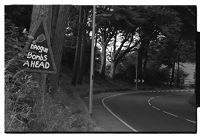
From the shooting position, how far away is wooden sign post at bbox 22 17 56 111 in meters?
5.02

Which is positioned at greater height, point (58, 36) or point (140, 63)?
point (58, 36)

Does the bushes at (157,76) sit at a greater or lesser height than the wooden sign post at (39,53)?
lesser

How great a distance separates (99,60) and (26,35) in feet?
15.4

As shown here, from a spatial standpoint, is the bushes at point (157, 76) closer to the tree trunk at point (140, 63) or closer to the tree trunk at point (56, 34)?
the tree trunk at point (140, 63)

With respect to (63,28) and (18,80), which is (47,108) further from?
(63,28)

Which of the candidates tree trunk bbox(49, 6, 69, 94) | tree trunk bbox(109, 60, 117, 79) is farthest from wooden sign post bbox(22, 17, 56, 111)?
tree trunk bbox(109, 60, 117, 79)

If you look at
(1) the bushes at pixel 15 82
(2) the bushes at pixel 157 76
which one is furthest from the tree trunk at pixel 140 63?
(1) the bushes at pixel 15 82

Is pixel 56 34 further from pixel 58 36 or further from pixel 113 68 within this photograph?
pixel 113 68

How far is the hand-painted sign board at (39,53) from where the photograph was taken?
5.03 m

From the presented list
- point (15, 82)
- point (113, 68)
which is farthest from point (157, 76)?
point (15, 82)

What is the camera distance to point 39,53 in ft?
16.9

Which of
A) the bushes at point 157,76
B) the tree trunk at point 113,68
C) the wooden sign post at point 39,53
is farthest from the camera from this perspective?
the tree trunk at point 113,68

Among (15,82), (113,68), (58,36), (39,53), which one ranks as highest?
(58,36)

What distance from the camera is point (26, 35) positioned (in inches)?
198
